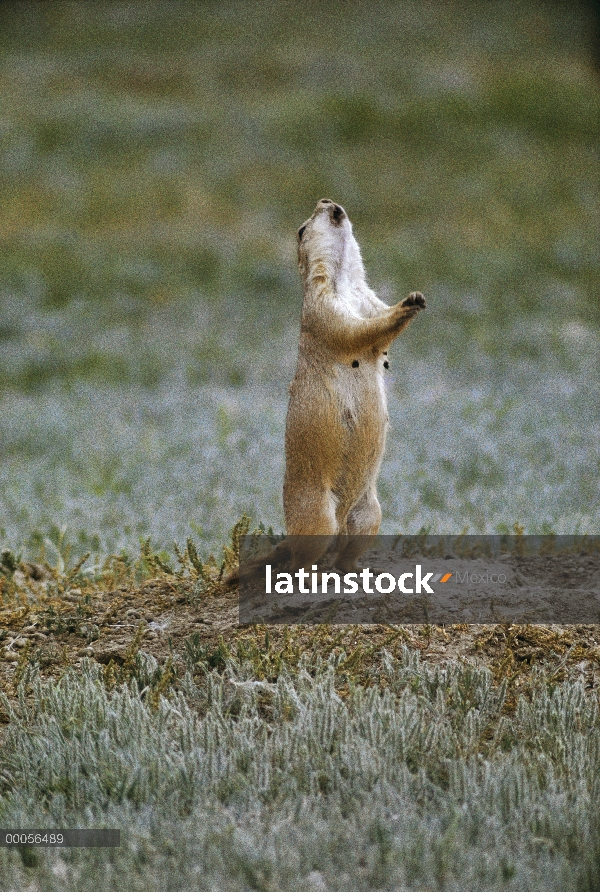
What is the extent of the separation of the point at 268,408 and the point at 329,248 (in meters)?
5.19

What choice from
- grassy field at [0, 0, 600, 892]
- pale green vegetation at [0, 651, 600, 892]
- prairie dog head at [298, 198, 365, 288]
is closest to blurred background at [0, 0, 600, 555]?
grassy field at [0, 0, 600, 892]

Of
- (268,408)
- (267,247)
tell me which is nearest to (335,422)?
(268,408)

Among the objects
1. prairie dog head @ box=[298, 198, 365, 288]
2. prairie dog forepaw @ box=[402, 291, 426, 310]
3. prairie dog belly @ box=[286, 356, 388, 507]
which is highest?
prairie dog head @ box=[298, 198, 365, 288]

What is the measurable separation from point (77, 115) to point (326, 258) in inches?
605

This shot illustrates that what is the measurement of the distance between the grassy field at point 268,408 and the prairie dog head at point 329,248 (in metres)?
Result: 1.34

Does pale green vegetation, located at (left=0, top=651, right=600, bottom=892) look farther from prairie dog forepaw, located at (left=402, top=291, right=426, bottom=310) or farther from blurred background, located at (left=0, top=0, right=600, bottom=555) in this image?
blurred background, located at (left=0, top=0, right=600, bottom=555)

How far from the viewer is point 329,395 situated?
152 inches

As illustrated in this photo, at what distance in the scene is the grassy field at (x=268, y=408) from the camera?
9.28 feet

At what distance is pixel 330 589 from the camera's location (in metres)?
4.23

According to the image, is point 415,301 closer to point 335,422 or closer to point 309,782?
point 335,422

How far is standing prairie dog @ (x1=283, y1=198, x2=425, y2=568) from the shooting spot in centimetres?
386

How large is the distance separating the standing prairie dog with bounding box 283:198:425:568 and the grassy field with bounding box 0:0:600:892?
1.69ft

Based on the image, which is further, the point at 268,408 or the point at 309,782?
the point at 268,408

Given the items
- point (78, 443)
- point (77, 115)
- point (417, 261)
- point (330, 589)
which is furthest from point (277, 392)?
point (77, 115)
